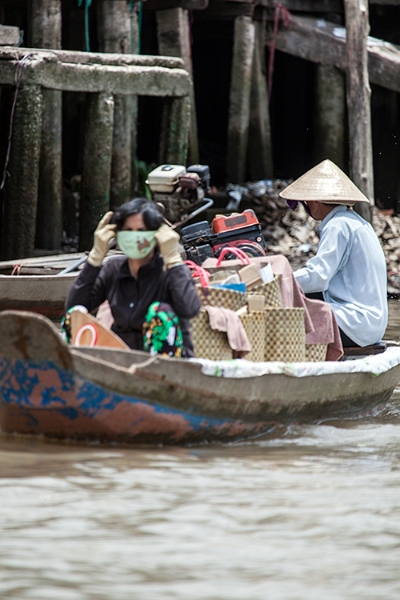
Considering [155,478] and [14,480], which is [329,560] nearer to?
[155,478]

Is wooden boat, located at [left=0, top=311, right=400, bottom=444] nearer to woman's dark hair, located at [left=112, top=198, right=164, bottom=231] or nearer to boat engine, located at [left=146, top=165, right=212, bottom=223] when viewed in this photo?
woman's dark hair, located at [left=112, top=198, right=164, bottom=231]

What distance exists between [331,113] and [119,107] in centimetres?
304

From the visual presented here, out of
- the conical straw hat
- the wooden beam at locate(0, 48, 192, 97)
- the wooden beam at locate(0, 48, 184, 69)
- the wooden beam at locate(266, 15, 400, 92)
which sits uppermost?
the wooden beam at locate(266, 15, 400, 92)

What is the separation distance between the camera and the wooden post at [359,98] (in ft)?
36.8

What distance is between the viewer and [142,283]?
15.7ft

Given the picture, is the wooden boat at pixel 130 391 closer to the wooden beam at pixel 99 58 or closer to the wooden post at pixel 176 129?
the wooden beam at pixel 99 58

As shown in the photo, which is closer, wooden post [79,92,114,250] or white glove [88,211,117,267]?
white glove [88,211,117,267]

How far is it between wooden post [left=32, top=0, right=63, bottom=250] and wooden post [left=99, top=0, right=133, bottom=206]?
0.73 meters

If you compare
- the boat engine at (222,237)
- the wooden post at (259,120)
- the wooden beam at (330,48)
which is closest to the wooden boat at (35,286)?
the boat engine at (222,237)

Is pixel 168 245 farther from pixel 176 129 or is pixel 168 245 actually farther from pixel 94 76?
pixel 176 129

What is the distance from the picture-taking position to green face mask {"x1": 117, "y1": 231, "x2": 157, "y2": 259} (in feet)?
15.3

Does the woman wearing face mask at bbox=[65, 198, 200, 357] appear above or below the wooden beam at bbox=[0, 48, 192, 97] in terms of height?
below

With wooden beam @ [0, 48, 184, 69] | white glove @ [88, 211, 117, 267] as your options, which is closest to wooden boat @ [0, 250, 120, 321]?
wooden beam @ [0, 48, 184, 69]

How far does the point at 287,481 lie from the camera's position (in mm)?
4414
